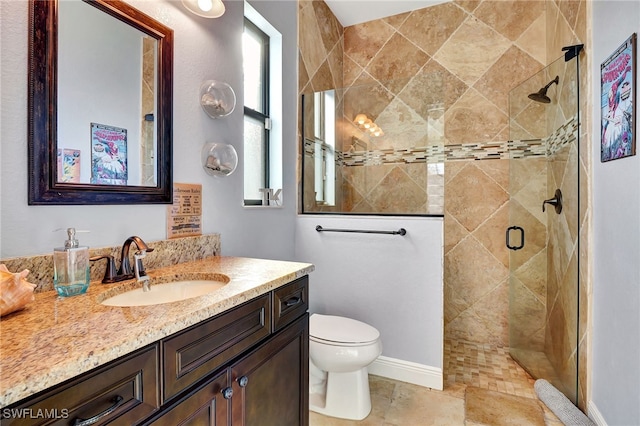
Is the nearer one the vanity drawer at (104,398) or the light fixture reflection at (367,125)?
the vanity drawer at (104,398)

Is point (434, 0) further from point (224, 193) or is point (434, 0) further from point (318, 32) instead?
point (224, 193)

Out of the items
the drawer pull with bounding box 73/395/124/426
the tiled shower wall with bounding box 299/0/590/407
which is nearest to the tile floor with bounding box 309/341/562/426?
the tiled shower wall with bounding box 299/0/590/407

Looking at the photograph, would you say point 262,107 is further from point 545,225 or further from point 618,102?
point 545,225

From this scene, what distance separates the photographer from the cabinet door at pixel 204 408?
72 centimetres

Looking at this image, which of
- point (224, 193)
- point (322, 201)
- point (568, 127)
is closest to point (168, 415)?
point (224, 193)

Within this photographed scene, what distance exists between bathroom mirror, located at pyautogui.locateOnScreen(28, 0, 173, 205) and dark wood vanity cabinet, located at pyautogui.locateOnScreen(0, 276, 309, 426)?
637mm

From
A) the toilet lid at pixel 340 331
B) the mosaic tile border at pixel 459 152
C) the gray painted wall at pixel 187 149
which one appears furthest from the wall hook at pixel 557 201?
the gray painted wall at pixel 187 149

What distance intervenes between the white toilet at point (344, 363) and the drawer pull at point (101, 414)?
1.18 m

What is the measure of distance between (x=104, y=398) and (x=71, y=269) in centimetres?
45

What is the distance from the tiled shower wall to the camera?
8.21ft

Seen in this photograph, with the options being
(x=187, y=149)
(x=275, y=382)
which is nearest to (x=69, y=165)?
(x=187, y=149)

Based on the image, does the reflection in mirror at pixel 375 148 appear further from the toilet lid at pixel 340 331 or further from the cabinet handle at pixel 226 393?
the cabinet handle at pixel 226 393

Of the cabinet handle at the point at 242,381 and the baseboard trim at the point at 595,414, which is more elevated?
the cabinet handle at the point at 242,381

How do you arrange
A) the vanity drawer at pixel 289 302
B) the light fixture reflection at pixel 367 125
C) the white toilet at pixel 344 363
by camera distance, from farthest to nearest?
the light fixture reflection at pixel 367 125 → the white toilet at pixel 344 363 → the vanity drawer at pixel 289 302
